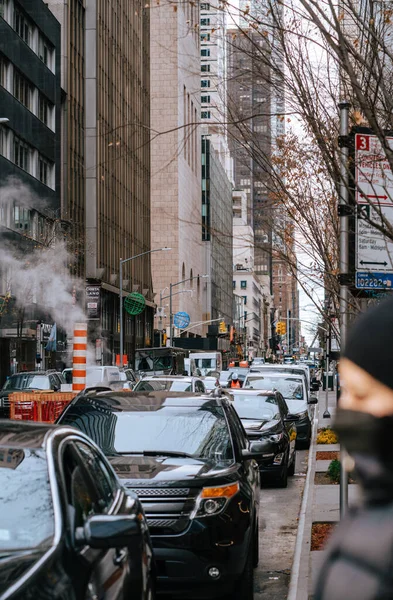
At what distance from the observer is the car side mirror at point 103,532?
4320 millimetres

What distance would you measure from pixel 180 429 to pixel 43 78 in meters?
47.7

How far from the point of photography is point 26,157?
51312 millimetres

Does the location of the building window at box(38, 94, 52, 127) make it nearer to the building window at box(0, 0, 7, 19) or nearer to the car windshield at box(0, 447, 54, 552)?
the building window at box(0, 0, 7, 19)

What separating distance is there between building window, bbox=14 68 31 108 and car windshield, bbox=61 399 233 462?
141ft

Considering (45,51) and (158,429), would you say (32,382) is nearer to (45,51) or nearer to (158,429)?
(158,429)

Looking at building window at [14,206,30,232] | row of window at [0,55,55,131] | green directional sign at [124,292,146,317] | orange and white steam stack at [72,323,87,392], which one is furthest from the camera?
green directional sign at [124,292,146,317]

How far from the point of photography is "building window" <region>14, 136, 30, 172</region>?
163ft

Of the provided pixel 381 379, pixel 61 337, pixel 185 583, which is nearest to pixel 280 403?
pixel 185 583

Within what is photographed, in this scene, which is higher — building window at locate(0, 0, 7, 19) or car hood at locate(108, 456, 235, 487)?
building window at locate(0, 0, 7, 19)

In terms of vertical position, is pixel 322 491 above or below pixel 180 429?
below

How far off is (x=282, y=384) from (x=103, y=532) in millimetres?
20940

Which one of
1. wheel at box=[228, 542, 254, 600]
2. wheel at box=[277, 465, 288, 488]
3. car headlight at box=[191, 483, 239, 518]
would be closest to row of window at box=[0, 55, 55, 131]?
wheel at box=[277, 465, 288, 488]

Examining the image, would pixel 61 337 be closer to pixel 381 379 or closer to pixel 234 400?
pixel 234 400

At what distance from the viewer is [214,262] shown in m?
142
